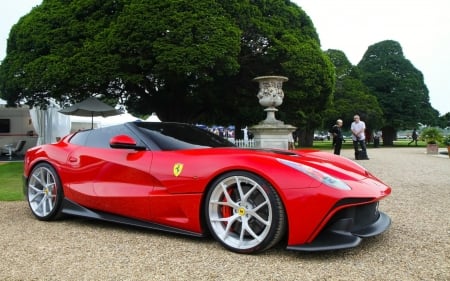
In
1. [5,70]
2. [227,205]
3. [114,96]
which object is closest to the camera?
[227,205]

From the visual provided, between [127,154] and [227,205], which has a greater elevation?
[127,154]

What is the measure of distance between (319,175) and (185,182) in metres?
1.15

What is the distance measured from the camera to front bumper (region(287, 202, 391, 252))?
10.3ft

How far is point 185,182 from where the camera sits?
145 inches

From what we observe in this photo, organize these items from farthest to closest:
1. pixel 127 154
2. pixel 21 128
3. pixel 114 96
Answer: pixel 21 128
pixel 114 96
pixel 127 154

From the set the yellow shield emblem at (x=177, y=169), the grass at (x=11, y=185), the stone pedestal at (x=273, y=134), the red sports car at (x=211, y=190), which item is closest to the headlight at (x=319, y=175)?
the red sports car at (x=211, y=190)

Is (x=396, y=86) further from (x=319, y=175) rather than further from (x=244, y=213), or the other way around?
(x=244, y=213)

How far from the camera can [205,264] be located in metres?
3.15

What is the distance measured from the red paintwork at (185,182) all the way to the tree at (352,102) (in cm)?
3200

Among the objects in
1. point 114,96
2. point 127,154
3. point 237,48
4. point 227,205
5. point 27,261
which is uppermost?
point 237,48

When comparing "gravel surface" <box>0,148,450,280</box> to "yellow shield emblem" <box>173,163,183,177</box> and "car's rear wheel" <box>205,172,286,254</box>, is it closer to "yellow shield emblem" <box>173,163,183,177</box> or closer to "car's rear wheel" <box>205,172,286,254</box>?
"car's rear wheel" <box>205,172,286,254</box>

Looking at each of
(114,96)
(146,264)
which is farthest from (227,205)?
(114,96)

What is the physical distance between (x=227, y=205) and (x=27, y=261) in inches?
64.0

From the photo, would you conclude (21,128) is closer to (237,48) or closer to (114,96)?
(114,96)
